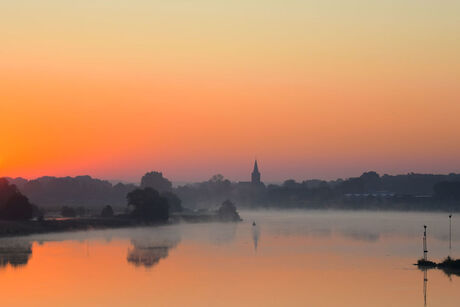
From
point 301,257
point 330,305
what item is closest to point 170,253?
point 301,257

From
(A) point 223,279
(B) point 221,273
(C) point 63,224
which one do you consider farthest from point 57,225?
(A) point 223,279

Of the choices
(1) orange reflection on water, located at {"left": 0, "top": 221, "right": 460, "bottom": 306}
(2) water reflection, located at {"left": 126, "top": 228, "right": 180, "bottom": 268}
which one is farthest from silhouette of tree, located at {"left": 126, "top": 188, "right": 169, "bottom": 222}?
(1) orange reflection on water, located at {"left": 0, "top": 221, "right": 460, "bottom": 306}

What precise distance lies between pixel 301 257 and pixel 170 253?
1505 centimetres

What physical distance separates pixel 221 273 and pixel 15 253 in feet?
101

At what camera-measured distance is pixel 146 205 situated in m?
174

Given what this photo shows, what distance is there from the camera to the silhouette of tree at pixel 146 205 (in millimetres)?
172875

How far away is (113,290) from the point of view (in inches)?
2414

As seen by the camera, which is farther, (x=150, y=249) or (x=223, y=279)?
(x=150, y=249)

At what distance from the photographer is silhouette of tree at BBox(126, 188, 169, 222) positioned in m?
173

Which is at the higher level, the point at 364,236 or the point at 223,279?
the point at 364,236

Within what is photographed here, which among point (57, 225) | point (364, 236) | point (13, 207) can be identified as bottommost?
point (364, 236)

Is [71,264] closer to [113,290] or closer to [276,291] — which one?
[113,290]

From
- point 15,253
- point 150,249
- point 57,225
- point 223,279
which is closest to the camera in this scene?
point 223,279

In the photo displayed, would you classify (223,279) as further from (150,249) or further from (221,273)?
(150,249)
